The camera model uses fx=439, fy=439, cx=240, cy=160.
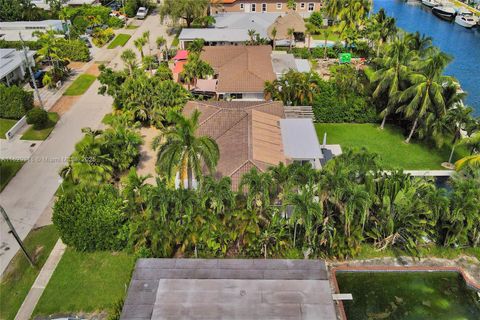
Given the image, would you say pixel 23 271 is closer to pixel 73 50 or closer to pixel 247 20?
pixel 73 50

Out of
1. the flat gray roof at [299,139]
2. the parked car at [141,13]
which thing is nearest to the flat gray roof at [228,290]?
the flat gray roof at [299,139]

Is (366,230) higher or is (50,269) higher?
(366,230)

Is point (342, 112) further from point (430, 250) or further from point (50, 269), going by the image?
point (50, 269)

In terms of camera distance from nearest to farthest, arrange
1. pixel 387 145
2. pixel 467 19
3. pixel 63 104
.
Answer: pixel 387 145 < pixel 63 104 < pixel 467 19

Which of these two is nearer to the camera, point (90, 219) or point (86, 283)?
point (86, 283)

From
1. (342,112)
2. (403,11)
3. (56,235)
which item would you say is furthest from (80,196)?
(403,11)

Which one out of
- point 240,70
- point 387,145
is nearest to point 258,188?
point 387,145
